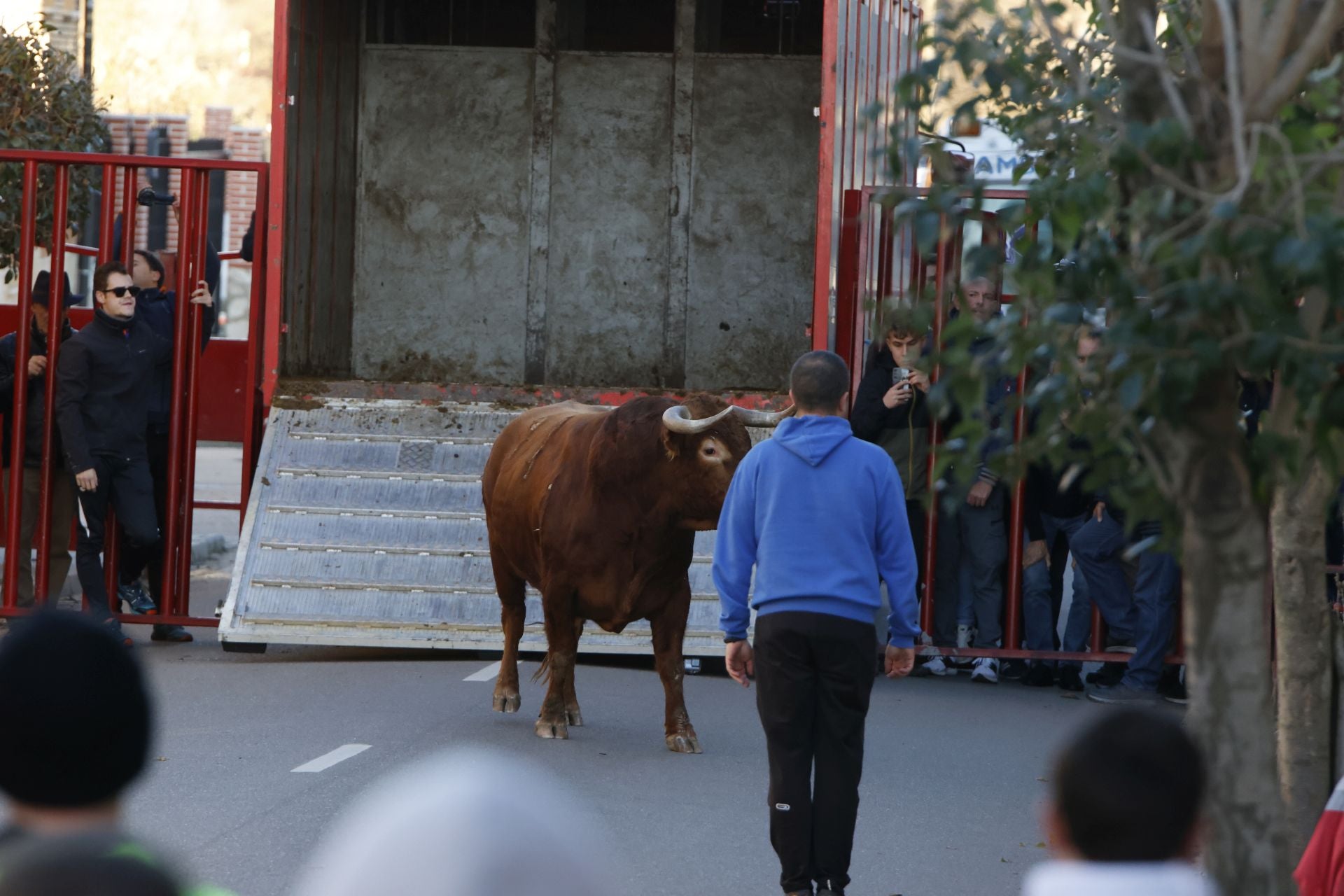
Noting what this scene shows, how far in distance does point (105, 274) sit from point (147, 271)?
72 centimetres

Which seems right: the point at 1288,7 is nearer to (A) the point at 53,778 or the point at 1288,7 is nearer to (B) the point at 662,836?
(A) the point at 53,778

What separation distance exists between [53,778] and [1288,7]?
7.59ft

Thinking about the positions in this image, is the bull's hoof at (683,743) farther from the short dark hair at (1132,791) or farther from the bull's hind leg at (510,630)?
the short dark hair at (1132,791)

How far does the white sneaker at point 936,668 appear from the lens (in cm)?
1041

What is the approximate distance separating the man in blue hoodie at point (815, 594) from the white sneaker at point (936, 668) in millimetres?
4789

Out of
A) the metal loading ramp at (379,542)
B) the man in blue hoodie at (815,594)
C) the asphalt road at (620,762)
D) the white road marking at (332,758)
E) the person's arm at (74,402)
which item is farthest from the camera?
the person's arm at (74,402)

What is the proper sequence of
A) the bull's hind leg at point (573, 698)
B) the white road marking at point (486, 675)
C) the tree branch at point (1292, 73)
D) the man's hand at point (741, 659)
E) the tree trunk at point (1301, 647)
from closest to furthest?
the tree branch at point (1292, 73) → the tree trunk at point (1301, 647) → the man's hand at point (741, 659) → the bull's hind leg at point (573, 698) → the white road marking at point (486, 675)

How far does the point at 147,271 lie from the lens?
1097cm

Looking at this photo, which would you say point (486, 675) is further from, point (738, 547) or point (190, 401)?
point (738, 547)

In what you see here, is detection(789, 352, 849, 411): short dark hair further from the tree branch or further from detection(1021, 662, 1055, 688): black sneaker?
detection(1021, 662, 1055, 688): black sneaker

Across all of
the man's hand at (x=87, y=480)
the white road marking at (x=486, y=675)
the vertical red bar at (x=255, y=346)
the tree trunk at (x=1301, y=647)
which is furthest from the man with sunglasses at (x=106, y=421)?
the tree trunk at (x=1301, y=647)

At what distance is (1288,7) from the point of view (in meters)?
3.03

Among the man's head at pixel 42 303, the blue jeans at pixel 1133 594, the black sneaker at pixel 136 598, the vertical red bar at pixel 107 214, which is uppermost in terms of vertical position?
the vertical red bar at pixel 107 214

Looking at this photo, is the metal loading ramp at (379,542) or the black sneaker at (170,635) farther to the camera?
the black sneaker at (170,635)
